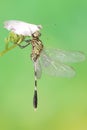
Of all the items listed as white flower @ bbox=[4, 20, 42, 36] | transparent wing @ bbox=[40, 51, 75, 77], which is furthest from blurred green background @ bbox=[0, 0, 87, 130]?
white flower @ bbox=[4, 20, 42, 36]

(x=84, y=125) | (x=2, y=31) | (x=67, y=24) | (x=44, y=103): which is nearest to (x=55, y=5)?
(x=67, y=24)

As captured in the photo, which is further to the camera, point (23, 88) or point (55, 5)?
point (55, 5)

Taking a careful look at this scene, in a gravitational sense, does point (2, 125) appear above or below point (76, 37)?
below

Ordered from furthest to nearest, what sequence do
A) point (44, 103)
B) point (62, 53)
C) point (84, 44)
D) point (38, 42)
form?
1. point (84, 44)
2. point (44, 103)
3. point (62, 53)
4. point (38, 42)

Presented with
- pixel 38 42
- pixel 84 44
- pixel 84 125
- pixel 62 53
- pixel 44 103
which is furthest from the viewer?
pixel 84 44

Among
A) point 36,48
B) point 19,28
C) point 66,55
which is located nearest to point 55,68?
point 66,55

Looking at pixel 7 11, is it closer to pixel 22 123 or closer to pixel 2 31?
pixel 2 31
